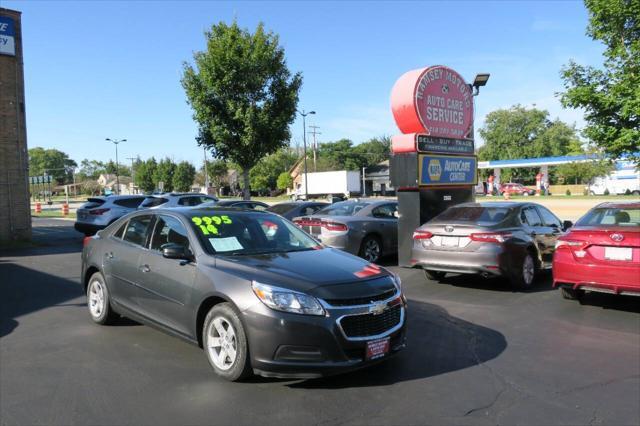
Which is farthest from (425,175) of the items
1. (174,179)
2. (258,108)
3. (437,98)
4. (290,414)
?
(174,179)

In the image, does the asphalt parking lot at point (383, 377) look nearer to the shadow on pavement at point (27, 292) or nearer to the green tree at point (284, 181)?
the shadow on pavement at point (27, 292)

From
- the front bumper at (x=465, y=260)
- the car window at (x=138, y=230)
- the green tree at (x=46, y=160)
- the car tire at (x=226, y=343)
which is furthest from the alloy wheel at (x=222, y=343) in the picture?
the green tree at (x=46, y=160)

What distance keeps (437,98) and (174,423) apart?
9767 mm

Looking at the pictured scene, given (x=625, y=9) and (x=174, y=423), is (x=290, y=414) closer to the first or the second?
(x=174, y=423)

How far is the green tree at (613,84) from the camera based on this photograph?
13.6 meters

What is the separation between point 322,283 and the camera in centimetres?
420

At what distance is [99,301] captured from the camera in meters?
6.29

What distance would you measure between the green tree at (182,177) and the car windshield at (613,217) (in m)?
85.0

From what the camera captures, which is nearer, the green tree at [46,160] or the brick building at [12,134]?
the brick building at [12,134]

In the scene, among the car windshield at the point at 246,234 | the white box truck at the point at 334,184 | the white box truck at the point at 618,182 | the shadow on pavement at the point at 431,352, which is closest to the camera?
the shadow on pavement at the point at 431,352

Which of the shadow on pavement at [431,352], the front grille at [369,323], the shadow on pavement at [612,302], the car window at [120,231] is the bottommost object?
the shadow on pavement at [612,302]

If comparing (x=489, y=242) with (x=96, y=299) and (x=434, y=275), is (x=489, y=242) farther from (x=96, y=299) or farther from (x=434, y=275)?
(x=96, y=299)

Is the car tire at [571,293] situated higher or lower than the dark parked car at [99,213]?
lower

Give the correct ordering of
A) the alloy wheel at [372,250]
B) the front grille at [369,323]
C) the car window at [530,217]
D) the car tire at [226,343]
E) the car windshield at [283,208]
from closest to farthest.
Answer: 1. the front grille at [369,323]
2. the car tire at [226,343]
3. the car window at [530,217]
4. the alloy wheel at [372,250]
5. the car windshield at [283,208]
